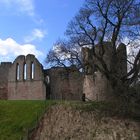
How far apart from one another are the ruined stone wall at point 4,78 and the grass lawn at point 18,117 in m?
14.6

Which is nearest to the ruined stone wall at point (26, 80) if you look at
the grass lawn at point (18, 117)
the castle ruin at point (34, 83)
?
the castle ruin at point (34, 83)

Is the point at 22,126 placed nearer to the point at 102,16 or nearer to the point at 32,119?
the point at 32,119

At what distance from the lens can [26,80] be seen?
5412cm

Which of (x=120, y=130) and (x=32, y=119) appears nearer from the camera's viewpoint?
(x=120, y=130)

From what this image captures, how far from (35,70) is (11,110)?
1650cm

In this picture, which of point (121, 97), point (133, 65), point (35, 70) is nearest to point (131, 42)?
point (133, 65)

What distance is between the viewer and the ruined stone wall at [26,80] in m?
53.0

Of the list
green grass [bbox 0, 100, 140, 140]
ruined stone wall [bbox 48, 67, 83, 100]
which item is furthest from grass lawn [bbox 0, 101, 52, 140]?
ruined stone wall [bbox 48, 67, 83, 100]

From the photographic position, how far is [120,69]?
109ft

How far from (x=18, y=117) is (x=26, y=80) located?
18.0m

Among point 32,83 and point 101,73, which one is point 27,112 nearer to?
point 101,73

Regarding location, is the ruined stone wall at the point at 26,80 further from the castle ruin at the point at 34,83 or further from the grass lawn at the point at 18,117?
the grass lawn at the point at 18,117

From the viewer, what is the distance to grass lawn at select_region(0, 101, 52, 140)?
1328 inches

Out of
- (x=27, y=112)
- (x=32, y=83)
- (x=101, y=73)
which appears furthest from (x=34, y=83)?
(x=101, y=73)
